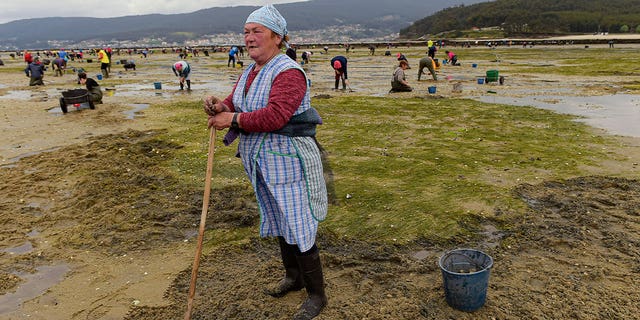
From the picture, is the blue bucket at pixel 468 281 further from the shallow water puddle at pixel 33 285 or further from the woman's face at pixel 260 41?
the shallow water puddle at pixel 33 285

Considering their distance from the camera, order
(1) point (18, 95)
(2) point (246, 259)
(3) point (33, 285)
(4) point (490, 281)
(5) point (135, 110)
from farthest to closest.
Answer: (1) point (18, 95) < (5) point (135, 110) < (2) point (246, 259) < (3) point (33, 285) < (4) point (490, 281)

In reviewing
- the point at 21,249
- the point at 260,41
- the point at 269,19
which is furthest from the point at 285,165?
Result: the point at 21,249

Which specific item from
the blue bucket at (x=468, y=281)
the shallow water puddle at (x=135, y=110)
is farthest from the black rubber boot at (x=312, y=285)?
the shallow water puddle at (x=135, y=110)

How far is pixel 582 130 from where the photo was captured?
10.4m

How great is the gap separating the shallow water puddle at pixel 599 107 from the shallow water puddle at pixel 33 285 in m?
11.7

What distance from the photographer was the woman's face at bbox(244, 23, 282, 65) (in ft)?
9.65

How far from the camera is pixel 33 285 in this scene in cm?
434

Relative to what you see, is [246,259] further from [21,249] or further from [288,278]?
[21,249]

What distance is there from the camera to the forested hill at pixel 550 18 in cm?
12178

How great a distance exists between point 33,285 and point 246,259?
2.21 m

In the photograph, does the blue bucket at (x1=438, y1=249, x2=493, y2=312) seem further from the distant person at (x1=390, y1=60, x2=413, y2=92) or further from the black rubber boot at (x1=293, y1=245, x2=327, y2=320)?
the distant person at (x1=390, y1=60, x2=413, y2=92)

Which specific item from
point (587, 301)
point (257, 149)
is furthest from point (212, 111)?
point (587, 301)

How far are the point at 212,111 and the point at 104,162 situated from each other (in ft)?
21.0

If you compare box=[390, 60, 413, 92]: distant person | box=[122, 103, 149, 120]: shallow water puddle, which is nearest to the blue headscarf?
box=[122, 103, 149, 120]: shallow water puddle
